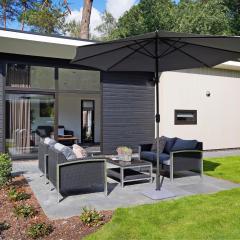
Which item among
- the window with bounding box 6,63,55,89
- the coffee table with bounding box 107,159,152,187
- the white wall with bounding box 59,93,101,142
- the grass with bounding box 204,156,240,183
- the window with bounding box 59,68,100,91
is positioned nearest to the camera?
the coffee table with bounding box 107,159,152,187

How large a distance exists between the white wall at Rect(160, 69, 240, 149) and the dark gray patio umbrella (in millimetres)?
4702

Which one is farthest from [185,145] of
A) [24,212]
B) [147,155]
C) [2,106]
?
[2,106]

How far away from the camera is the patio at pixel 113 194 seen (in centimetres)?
512

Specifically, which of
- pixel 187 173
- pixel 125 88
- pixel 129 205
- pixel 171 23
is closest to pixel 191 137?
pixel 125 88

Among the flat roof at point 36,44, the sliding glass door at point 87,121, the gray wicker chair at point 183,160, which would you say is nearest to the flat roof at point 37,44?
the flat roof at point 36,44

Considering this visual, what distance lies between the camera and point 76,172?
5.48 metres

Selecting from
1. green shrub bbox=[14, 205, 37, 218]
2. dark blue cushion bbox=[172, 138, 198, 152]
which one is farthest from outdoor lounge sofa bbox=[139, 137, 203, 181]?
green shrub bbox=[14, 205, 37, 218]

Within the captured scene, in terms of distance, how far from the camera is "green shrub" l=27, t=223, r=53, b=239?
390 cm

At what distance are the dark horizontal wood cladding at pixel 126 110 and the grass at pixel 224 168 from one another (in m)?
2.78

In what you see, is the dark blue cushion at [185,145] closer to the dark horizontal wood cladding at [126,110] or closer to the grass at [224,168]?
the grass at [224,168]

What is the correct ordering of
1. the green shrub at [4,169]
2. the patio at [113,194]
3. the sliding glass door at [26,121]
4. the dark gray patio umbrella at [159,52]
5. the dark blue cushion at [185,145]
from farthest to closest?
the sliding glass door at [26,121]
the dark blue cushion at [185,145]
the green shrub at [4,169]
the patio at [113,194]
the dark gray patio umbrella at [159,52]

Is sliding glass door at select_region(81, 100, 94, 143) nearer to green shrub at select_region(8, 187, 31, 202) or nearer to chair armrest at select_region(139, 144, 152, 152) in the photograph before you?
chair armrest at select_region(139, 144, 152, 152)

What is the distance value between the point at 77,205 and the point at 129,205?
0.85 meters

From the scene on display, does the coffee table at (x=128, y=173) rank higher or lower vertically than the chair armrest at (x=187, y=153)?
lower
